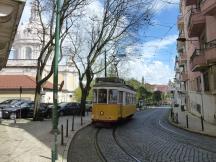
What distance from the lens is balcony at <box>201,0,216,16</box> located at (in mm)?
23422

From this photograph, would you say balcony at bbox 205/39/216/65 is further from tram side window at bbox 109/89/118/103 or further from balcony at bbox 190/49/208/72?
tram side window at bbox 109/89/118/103

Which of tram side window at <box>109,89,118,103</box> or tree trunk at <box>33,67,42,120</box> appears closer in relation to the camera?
tram side window at <box>109,89,118,103</box>

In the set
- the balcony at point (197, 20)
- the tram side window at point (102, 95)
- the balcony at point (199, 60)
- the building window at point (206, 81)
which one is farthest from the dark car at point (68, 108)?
the balcony at point (199, 60)

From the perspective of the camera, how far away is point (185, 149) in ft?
48.1

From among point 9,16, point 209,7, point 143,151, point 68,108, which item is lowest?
point 143,151

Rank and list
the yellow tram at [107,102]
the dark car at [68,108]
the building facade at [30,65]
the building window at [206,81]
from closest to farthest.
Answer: the yellow tram at [107,102] < the building window at [206,81] < the dark car at [68,108] < the building facade at [30,65]

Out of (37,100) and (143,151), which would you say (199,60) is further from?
(143,151)

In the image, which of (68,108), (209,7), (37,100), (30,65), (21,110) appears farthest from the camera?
(30,65)

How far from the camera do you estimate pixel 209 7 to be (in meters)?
24.0

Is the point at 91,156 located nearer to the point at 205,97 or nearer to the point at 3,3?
the point at 3,3

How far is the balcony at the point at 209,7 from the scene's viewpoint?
922 inches

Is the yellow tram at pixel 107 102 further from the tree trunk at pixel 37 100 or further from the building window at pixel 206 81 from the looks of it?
the building window at pixel 206 81

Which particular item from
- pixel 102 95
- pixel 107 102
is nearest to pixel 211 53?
pixel 107 102

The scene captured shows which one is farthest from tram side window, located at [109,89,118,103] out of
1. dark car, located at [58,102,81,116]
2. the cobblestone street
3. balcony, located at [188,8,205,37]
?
dark car, located at [58,102,81,116]
